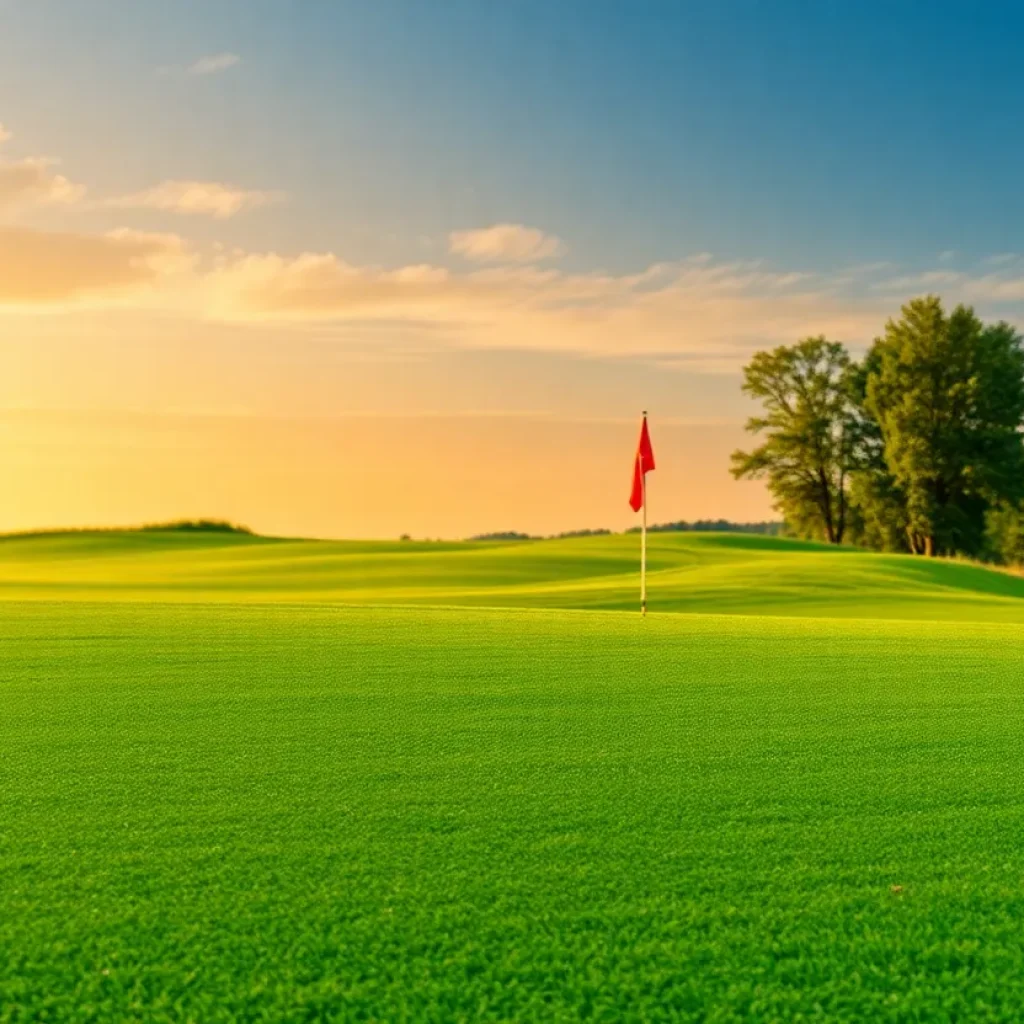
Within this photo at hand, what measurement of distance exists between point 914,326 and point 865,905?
202 ft

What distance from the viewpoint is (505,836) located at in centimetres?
393

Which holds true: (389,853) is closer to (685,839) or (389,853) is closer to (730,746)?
(685,839)

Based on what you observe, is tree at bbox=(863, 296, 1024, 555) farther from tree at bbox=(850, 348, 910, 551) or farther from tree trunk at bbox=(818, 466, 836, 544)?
tree trunk at bbox=(818, 466, 836, 544)

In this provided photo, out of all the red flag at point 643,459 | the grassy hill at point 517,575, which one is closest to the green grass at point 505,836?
the red flag at point 643,459

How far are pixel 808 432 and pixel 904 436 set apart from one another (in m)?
5.43

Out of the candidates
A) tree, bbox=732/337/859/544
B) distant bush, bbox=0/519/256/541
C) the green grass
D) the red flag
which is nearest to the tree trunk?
tree, bbox=732/337/859/544

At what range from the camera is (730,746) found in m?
5.55

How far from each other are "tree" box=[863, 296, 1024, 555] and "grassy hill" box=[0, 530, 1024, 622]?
48.1ft

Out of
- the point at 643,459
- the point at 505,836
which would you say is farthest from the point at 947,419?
the point at 505,836

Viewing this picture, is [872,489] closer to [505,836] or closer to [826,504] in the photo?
[826,504]

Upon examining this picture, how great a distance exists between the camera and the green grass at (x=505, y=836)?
2.85m

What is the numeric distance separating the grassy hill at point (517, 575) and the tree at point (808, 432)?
55.1ft

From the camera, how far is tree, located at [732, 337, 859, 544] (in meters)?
61.3

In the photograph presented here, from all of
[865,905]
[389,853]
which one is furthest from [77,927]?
[865,905]
